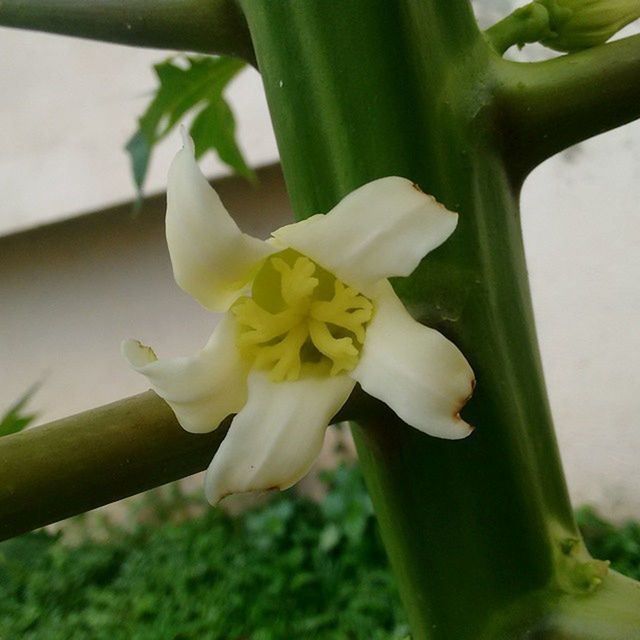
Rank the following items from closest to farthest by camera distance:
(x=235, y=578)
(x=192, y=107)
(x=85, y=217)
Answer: (x=192, y=107), (x=235, y=578), (x=85, y=217)

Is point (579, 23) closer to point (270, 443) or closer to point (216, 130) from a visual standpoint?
point (270, 443)

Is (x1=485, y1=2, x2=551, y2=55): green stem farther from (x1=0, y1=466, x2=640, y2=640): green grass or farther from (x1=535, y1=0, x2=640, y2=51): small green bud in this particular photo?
(x1=0, y1=466, x2=640, y2=640): green grass

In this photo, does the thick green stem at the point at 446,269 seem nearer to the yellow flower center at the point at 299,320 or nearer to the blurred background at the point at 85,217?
the yellow flower center at the point at 299,320

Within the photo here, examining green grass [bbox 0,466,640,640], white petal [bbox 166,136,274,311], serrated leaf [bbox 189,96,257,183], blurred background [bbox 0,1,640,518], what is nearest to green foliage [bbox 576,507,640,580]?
green grass [bbox 0,466,640,640]

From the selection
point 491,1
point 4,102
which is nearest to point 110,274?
point 4,102

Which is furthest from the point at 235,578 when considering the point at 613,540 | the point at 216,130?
the point at 216,130

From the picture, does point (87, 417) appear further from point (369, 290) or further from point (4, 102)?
point (4, 102)

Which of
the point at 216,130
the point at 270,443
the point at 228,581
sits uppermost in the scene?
the point at 216,130
